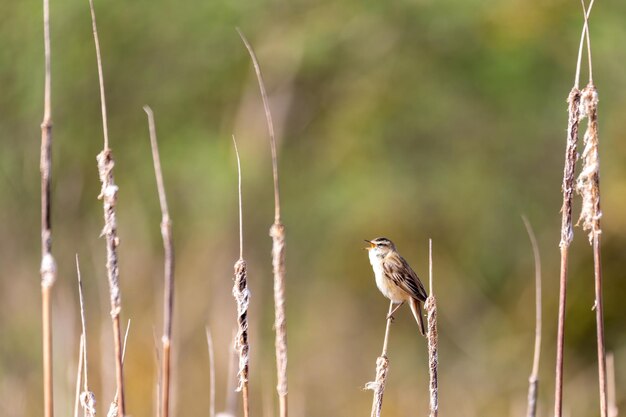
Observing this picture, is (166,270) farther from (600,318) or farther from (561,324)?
(600,318)

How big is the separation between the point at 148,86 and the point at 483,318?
3957mm

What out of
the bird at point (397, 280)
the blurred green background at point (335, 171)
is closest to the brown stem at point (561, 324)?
the bird at point (397, 280)

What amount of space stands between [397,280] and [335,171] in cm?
620

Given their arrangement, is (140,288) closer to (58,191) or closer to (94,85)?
(58,191)

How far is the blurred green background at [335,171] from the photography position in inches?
351

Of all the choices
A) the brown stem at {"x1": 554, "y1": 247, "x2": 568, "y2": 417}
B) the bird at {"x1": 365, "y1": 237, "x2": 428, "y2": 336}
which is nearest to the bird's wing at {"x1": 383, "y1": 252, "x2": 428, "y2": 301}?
the bird at {"x1": 365, "y1": 237, "x2": 428, "y2": 336}

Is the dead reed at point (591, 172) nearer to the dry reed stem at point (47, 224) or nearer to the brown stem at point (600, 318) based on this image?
the brown stem at point (600, 318)

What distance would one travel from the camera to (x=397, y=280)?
14.0ft

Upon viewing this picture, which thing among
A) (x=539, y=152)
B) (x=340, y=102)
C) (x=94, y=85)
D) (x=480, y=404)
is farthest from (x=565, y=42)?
(x=94, y=85)

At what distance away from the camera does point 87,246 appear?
30.7 ft

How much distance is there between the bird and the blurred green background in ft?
13.2

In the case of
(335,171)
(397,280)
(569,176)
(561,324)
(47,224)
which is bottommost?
(561,324)

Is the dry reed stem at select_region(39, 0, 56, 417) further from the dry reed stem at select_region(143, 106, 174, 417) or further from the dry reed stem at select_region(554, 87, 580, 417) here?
the dry reed stem at select_region(554, 87, 580, 417)

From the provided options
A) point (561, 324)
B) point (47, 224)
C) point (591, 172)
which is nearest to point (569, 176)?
point (591, 172)
